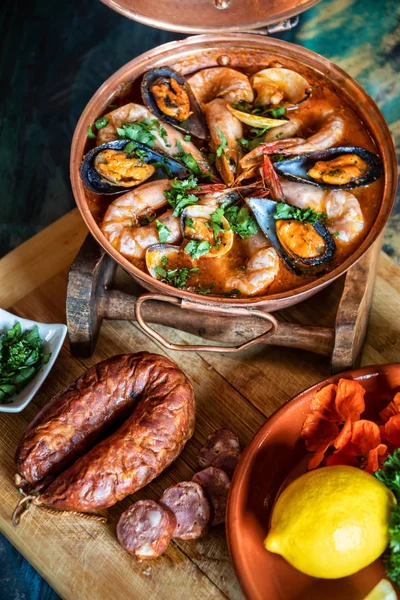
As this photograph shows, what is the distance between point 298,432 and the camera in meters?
2.35

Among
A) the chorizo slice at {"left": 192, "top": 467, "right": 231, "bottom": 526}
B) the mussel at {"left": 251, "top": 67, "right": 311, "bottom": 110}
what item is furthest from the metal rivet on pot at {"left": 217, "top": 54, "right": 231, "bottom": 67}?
the chorizo slice at {"left": 192, "top": 467, "right": 231, "bottom": 526}

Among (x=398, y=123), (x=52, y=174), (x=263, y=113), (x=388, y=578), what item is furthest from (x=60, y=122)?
(x=388, y=578)

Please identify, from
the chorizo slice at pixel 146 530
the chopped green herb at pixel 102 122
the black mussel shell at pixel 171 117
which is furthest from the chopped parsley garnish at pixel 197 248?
the chorizo slice at pixel 146 530

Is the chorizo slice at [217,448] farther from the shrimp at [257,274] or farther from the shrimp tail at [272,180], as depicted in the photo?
the shrimp tail at [272,180]

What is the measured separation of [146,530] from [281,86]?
169cm

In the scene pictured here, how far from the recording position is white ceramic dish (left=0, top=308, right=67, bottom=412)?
8.51 feet

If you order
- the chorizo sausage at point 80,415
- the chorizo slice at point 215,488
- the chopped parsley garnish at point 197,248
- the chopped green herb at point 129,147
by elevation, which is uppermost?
the chopped green herb at point 129,147

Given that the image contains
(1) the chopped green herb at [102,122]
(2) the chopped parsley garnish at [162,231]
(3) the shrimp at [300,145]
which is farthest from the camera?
(1) the chopped green herb at [102,122]

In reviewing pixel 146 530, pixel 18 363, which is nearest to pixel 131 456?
pixel 146 530

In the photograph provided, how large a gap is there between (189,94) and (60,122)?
121cm

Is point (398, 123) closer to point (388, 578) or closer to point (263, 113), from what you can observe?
point (263, 113)

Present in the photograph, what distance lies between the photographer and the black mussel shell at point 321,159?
8.54 feet

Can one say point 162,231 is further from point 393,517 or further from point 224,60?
point 393,517

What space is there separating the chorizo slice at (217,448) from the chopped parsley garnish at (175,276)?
0.55 meters
